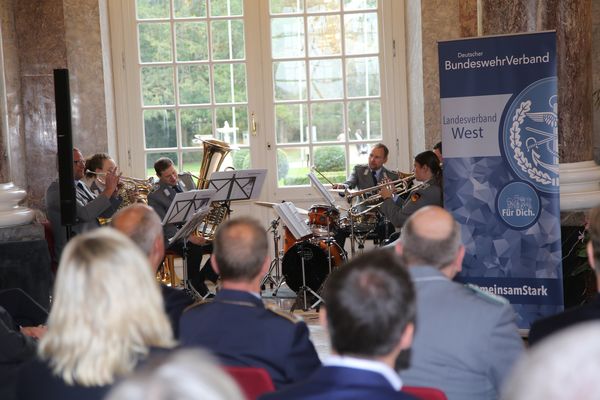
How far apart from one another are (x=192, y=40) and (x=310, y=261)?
3185 millimetres

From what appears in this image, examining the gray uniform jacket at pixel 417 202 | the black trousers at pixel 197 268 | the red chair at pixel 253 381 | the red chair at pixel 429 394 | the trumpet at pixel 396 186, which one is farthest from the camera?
the black trousers at pixel 197 268

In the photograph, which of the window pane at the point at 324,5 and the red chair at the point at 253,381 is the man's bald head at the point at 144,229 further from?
the window pane at the point at 324,5

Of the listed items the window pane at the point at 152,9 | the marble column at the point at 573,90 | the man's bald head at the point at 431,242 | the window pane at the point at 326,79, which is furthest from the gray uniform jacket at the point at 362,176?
the man's bald head at the point at 431,242

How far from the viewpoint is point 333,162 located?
977 cm

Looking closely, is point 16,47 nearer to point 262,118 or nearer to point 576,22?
point 262,118

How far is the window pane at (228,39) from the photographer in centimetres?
977

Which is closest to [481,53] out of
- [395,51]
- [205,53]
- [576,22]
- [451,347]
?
[576,22]

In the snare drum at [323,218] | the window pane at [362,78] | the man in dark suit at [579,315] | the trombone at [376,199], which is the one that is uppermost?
the window pane at [362,78]

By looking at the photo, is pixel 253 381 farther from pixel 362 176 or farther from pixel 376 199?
pixel 362 176

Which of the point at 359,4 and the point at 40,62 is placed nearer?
the point at 40,62

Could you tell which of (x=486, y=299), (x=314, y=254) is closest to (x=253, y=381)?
(x=486, y=299)

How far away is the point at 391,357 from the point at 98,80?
7.93 meters

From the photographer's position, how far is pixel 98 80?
370 inches

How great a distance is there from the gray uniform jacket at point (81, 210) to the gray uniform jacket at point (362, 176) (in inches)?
102
